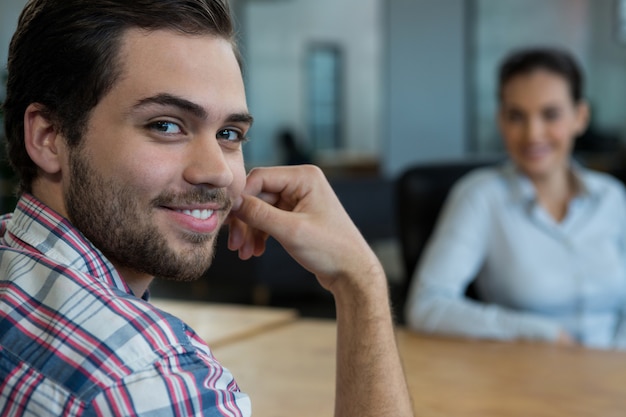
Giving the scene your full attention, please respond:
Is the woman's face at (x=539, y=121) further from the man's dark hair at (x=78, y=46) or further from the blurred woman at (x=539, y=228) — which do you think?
the man's dark hair at (x=78, y=46)

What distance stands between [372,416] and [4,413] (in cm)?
55

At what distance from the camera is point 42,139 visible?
0.97m

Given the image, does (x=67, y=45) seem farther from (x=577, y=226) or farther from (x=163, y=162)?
(x=577, y=226)

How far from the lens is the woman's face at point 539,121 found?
243 centimetres

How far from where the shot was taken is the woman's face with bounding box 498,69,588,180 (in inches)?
95.7

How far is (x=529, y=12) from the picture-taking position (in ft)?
24.2

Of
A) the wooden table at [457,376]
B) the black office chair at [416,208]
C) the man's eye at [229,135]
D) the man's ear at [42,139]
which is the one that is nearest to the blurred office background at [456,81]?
the black office chair at [416,208]

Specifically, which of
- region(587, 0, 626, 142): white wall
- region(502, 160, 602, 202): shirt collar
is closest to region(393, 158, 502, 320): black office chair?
region(502, 160, 602, 202): shirt collar

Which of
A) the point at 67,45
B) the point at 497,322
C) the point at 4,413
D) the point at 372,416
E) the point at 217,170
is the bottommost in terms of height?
the point at 497,322

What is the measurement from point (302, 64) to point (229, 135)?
12.2 metres

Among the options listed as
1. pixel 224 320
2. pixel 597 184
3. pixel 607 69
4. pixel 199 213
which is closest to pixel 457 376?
pixel 224 320

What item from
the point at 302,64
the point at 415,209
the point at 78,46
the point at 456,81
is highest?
the point at 78,46

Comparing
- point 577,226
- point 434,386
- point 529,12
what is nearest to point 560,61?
point 577,226

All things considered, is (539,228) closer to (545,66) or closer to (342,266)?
(545,66)
